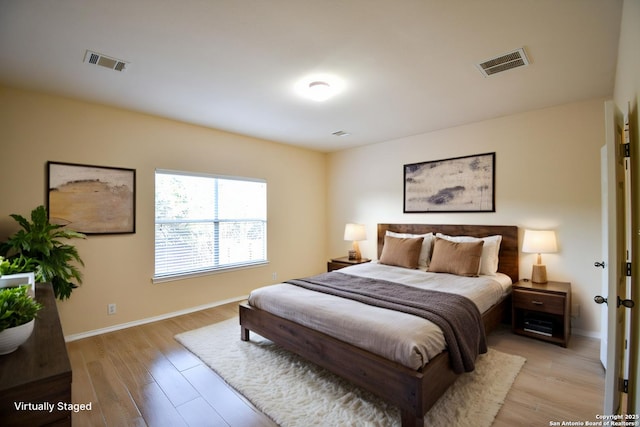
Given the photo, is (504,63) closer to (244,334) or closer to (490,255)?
(490,255)

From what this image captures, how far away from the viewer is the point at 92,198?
3.23 metres

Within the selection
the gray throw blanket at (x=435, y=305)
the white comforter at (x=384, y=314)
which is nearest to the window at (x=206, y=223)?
the white comforter at (x=384, y=314)

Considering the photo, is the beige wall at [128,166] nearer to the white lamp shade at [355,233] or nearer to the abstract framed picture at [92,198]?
the abstract framed picture at [92,198]

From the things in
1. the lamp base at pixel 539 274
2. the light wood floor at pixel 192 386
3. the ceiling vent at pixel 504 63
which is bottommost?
the light wood floor at pixel 192 386

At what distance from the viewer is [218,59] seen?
2.34 metres

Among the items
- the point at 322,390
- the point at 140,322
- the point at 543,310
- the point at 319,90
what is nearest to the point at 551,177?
the point at 543,310

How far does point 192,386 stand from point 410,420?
164 centimetres

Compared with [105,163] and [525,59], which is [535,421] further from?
[105,163]

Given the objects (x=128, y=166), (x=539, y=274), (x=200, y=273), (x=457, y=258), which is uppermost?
(x=128, y=166)

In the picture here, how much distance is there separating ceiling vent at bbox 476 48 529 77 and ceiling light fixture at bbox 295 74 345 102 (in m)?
1.21

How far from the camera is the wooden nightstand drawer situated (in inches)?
115

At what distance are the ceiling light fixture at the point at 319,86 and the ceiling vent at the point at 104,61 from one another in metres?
1.47

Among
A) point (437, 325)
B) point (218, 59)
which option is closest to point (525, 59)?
point (437, 325)

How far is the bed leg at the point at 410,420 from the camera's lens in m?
1.73
